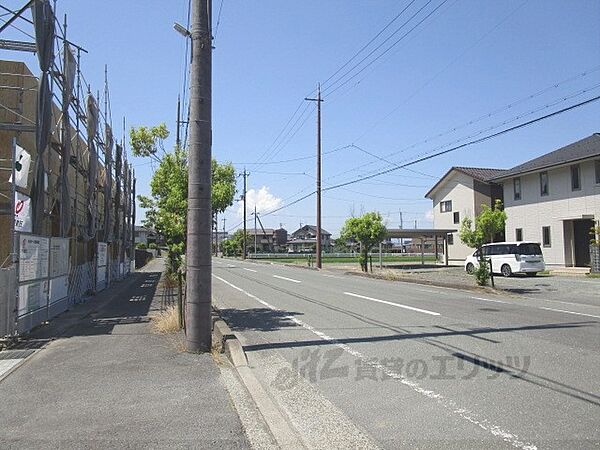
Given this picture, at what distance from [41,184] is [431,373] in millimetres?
9359

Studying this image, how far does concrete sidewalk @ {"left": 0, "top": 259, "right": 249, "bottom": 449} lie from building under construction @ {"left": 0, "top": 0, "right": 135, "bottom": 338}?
1584 mm

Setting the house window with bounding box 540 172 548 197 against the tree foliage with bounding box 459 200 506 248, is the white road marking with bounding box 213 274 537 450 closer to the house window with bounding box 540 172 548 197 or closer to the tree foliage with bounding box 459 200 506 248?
the tree foliage with bounding box 459 200 506 248

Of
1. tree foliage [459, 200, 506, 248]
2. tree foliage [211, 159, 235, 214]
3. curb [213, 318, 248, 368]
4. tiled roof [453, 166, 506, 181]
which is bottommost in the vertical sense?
curb [213, 318, 248, 368]

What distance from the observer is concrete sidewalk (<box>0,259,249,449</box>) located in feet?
15.6

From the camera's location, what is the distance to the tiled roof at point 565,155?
2936 centimetres

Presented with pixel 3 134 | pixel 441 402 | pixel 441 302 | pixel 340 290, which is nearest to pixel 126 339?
pixel 441 402

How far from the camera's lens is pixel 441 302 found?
51.8 ft

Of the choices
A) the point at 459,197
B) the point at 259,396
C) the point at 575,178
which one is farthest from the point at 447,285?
the point at 459,197

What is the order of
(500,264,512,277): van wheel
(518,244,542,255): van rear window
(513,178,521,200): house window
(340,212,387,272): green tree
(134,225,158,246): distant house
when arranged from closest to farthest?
(518,244,542,255): van rear window → (500,264,512,277): van wheel → (340,212,387,272): green tree → (513,178,521,200): house window → (134,225,158,246): distant house

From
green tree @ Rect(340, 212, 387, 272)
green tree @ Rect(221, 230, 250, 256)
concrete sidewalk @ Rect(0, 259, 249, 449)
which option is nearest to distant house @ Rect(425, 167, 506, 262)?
green tree @ Rect(340, 212, 387, 272)

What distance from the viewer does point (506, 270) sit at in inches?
1081

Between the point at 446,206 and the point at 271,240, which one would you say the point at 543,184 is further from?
the point at 271,240

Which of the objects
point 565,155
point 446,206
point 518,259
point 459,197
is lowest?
point 518,259

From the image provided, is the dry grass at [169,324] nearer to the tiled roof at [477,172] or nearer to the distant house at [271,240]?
the tiled roof at [477,172]
